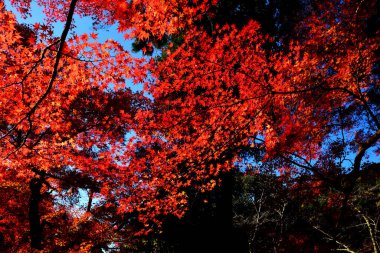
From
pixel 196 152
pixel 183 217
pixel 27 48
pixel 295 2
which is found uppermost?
pixel 295 2

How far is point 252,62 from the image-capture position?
529 inches

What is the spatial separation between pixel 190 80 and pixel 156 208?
7460mm

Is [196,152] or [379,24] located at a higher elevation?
[379,24]

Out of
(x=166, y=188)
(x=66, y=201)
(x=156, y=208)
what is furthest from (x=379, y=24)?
(x=66, y=201)

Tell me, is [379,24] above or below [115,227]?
above

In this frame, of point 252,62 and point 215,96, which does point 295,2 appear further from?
point 215,96

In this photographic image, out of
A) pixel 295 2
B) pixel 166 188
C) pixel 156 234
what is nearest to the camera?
pixel 166 188

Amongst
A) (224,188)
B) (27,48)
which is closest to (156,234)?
(224,188)

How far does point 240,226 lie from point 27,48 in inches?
554

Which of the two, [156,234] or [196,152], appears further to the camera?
[156,234]

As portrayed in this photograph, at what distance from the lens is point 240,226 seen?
1423 centimetres

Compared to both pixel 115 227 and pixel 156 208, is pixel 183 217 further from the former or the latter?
pixel 115 227

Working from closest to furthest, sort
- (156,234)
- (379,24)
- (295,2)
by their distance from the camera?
(379,24) < (156,234) < (295,2)

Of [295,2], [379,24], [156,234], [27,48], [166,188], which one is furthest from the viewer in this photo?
[295,2]
